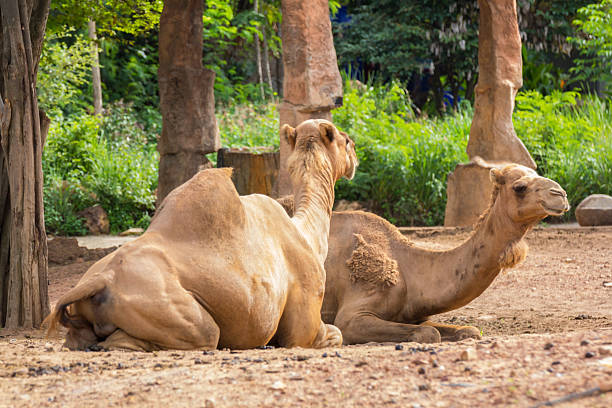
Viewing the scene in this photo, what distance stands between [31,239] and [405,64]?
15.9 metres

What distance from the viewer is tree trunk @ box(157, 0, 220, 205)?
11.5m

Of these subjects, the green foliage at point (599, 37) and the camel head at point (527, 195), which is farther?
the green foliage at point (599, 37)

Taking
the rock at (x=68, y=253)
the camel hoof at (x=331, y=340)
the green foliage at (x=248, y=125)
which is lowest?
the camel hoof at (x=331, y=340)

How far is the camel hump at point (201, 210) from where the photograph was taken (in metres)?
4.35

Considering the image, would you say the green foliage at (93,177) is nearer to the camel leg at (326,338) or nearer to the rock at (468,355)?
the camel leg at (326,338)

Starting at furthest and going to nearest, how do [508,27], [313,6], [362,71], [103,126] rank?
[362,71]
[103,126]
[508,27]
[313,6]

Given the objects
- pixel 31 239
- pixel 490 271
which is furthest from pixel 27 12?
pixel 490 271

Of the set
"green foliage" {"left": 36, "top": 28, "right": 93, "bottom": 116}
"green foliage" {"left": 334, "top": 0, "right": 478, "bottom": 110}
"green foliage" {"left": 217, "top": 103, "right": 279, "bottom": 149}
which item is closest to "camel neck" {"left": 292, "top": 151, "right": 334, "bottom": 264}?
"green foliage" {"left": 217, "top": 103, "right": 279, "bottom": 149}

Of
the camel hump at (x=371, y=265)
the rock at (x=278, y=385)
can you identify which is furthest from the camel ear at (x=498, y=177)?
the rock at (x=278, y=385)

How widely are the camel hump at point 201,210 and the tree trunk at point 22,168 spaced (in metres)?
1.93

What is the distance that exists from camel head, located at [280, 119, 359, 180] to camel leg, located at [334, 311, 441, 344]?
1151mm

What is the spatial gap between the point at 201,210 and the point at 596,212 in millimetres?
9119

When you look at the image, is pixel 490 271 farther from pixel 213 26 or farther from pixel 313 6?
pixel 213 26

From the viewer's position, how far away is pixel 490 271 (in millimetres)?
5961
